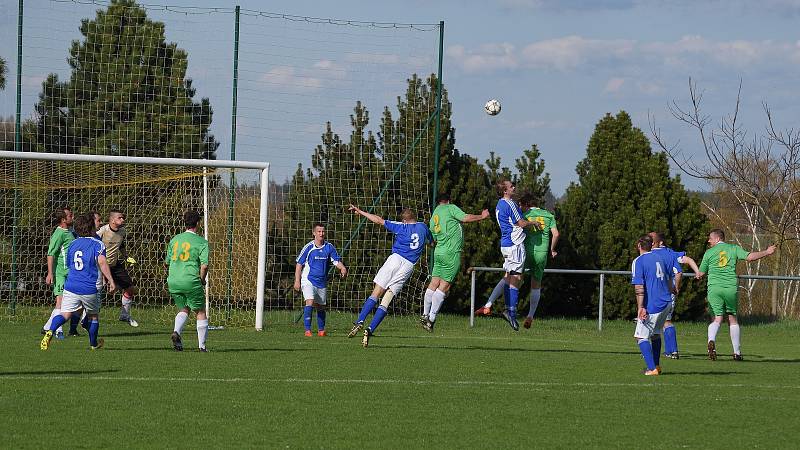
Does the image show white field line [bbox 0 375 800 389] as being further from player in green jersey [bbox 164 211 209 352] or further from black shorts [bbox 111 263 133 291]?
black shorts [bbox 111 263 133 291]

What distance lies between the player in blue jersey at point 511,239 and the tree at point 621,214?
8.26 meters

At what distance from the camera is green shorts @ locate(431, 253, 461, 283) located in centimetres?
1953

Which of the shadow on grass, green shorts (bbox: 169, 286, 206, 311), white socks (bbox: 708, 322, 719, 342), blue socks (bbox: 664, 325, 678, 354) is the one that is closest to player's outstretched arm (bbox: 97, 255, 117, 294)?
green shorts (bbox: 169, 286, 206, 311)

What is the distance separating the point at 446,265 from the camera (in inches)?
770

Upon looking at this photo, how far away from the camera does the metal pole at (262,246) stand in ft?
65.3

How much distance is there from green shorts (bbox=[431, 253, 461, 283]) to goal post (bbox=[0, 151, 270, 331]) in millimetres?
2861

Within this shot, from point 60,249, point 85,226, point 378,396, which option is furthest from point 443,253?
point 378,396

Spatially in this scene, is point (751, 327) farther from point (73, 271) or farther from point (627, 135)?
point (73, 271)

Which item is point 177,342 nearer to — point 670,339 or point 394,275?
point 394,275

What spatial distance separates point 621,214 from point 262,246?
967 centimetres

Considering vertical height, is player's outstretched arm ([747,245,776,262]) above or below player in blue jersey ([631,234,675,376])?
above

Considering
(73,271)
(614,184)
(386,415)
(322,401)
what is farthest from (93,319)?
(614,184)

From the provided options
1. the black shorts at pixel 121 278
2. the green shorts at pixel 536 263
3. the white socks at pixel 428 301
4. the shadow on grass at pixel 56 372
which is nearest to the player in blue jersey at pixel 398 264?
the green shorts at pixel 536 263

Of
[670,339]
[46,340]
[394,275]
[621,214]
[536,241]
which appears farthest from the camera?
[621,214]
